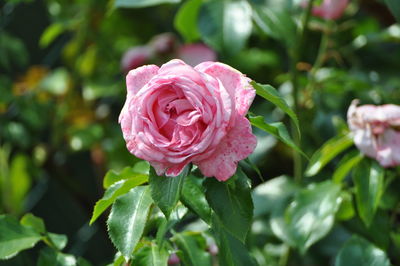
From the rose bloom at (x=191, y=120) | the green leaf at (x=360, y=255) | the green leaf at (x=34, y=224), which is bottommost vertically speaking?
the green leaf at (x=360, y=255)

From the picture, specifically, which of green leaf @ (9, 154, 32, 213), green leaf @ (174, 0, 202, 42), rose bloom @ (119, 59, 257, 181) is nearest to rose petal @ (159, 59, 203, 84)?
rose bloom @ (119, 59, 257, 181)

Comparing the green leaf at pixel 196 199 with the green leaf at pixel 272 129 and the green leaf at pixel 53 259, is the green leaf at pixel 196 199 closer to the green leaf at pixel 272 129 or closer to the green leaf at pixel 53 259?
the green leaf at pixel 272 129

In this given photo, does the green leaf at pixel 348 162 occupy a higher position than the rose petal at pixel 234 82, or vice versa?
the rose petal at pixel 234 82

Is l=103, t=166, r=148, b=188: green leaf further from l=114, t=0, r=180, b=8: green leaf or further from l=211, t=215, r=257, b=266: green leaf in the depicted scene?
l=114, t=0, r=180, b=8: green leaf

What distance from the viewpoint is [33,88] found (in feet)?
6.57

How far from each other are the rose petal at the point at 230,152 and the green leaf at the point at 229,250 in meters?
0.08

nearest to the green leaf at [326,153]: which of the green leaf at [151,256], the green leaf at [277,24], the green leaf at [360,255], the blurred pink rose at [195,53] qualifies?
the green leaf at [360,255]

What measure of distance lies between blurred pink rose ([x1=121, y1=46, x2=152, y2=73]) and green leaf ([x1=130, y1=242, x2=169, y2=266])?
1013mm

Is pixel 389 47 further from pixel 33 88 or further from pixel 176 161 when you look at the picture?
pixel 176 161

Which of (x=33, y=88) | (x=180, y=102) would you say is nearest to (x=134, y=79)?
(x=180, y=102)

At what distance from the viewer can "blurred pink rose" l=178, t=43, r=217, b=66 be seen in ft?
6.01

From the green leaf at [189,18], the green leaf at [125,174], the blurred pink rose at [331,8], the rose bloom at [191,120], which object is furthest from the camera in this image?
the blurred pink rose at [331,8]

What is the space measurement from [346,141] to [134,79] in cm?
45

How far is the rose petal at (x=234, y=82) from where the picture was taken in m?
0.74
